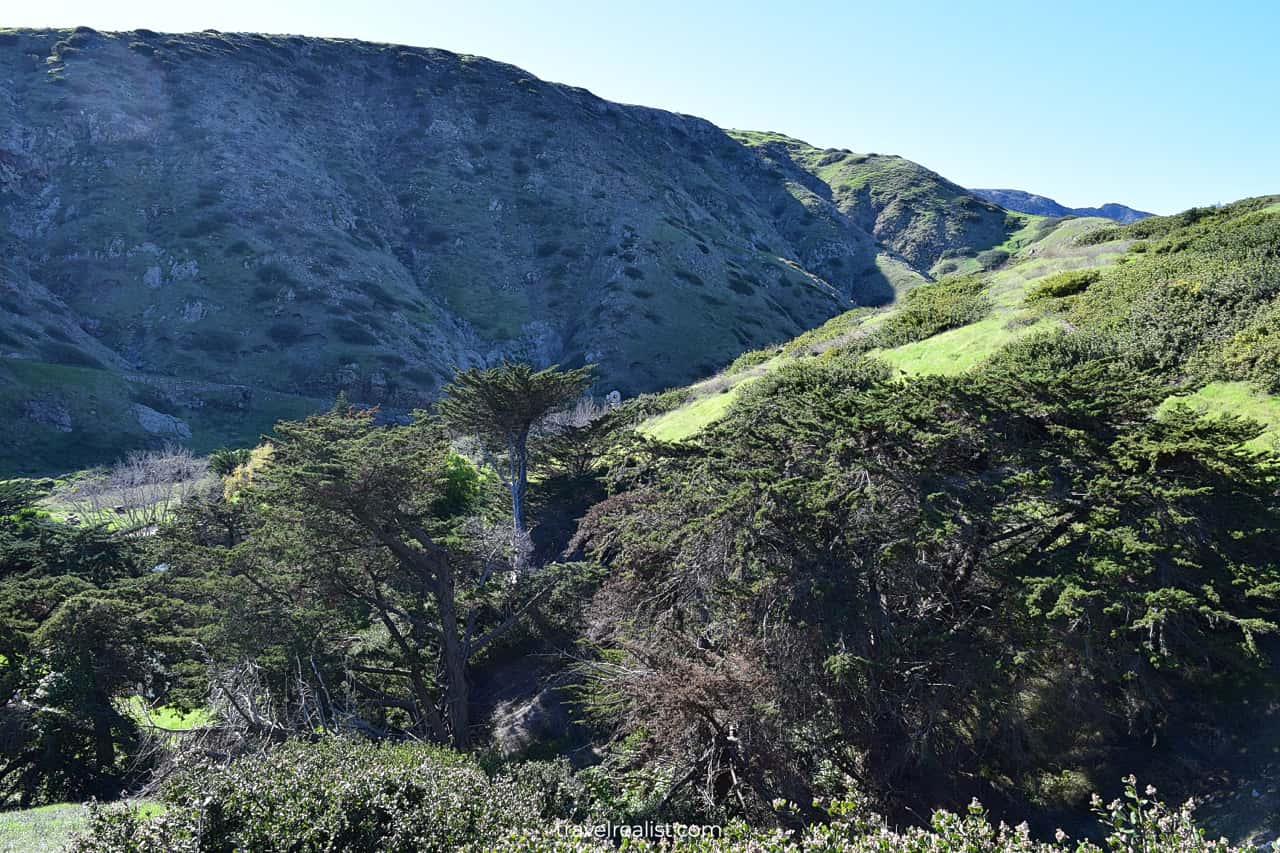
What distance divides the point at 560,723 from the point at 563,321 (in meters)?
70.8

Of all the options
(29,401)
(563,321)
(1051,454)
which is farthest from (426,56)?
(1051,454)

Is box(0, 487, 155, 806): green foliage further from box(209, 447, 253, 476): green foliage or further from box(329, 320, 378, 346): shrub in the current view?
box(329, 320, 378, 346): shrub

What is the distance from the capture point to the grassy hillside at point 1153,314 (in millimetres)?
14773

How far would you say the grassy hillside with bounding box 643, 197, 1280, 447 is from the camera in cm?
1477

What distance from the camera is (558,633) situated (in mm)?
19672

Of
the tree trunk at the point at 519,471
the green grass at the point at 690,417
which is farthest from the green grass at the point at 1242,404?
the tree trunk at the point at 519,471

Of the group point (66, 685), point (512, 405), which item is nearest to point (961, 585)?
point (512, 405)

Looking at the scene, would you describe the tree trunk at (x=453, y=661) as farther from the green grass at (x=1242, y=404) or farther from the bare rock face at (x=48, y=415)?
the bare rock face at (x=48, y=415)

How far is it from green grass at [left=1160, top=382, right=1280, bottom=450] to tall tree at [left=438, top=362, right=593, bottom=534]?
17.2m

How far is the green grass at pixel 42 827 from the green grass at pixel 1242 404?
19.5m

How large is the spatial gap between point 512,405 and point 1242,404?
19471 millimetres

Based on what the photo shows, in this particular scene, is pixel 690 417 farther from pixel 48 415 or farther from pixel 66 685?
pixel 48 415

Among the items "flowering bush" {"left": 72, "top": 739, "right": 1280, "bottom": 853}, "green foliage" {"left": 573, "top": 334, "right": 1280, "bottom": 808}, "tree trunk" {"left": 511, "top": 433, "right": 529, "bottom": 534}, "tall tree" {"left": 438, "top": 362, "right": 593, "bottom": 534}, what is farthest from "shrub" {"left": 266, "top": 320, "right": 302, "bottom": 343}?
"flowering bush" {"left": 72, "top": 739, "right": 1280, "bottom": 853}

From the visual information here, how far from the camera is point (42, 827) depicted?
11703 millimetres
